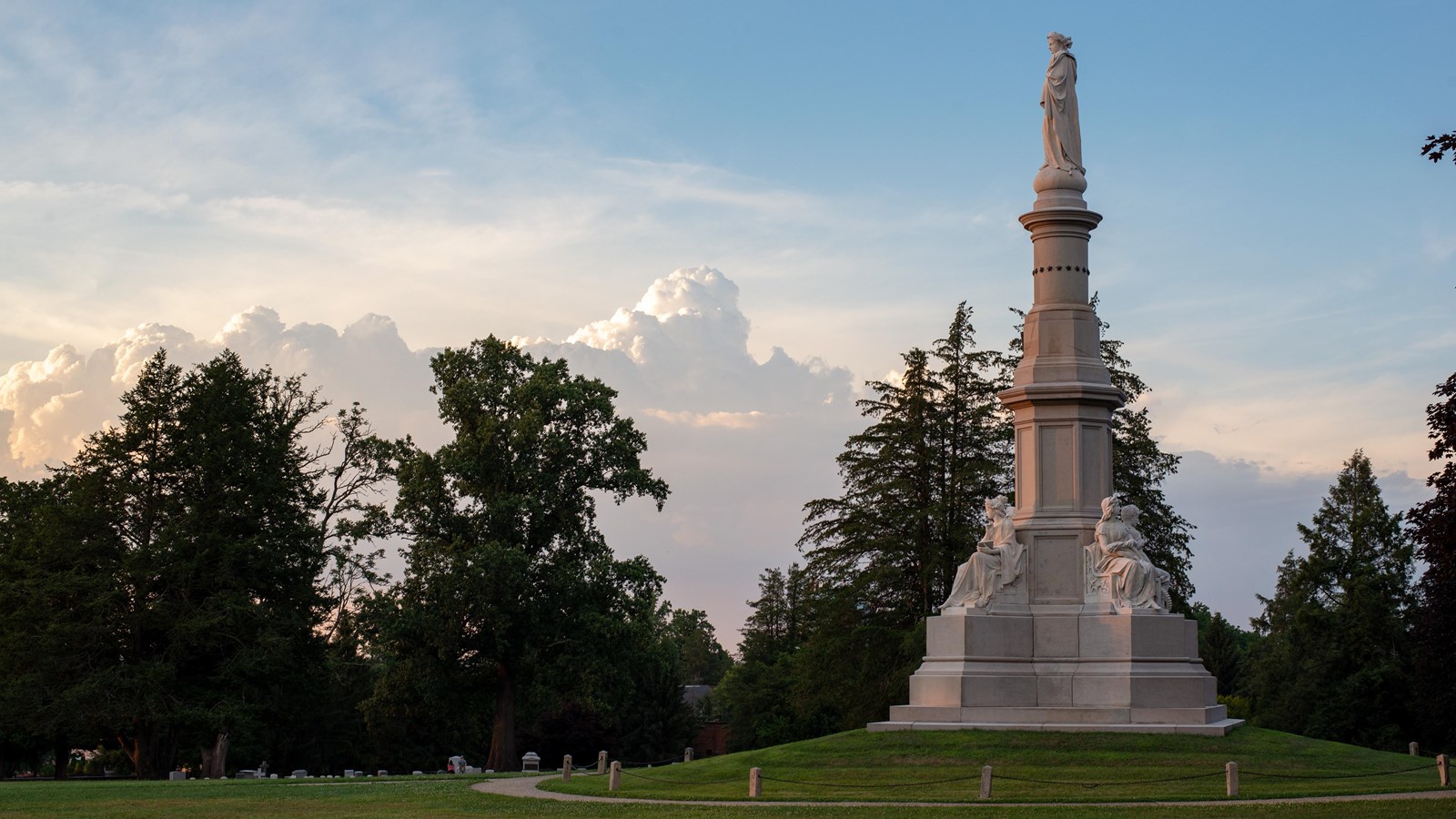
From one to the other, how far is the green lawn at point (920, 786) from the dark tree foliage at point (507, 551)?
1200 centimetres

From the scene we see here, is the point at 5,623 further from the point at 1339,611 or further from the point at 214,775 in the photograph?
the point at 1339,611

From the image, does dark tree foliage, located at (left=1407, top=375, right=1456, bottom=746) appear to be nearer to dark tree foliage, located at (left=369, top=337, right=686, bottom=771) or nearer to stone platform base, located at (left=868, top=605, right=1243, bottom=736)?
stone platform base, located at (left=868, top=605, right=1243, bottom=736)

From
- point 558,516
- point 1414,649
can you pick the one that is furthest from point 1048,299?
point 1414,649

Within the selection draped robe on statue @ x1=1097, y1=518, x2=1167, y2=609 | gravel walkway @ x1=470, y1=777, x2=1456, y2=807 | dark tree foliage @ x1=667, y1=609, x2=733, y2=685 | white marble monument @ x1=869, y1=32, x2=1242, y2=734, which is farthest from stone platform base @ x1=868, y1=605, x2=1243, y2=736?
dark tree foliage @ x1=667, y1=609, x2=733, y2=685

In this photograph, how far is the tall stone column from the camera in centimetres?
3331

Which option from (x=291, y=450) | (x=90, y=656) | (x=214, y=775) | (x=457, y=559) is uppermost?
(x=291, y=450)

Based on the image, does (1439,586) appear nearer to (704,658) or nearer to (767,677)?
(767,677)

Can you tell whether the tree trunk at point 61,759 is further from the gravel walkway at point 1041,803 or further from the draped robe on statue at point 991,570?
the draped robe on statue at point 991,570

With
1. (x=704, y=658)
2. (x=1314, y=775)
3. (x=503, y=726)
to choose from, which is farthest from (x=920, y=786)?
(x=704, y=658)

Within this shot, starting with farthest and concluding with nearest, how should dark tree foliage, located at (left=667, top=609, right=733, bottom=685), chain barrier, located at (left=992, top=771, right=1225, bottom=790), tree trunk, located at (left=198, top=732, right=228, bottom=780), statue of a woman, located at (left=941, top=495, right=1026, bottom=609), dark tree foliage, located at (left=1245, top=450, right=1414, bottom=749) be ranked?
dark tree foliage, located at (left=667, top=609, right=733, bottom=685) → dark tree foliage, located at (left=1245, top=450, right=1414, bottom=749) → tree trunk, located at (left=198, top=732, right=228, bottom=780) → statue of a woman, located at (left=941, top=495, right=1026, bottom=609) → chain barrier, located at (left=992, top=771, right=1225, bottom=790)

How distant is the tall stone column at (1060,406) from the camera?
1312 inches

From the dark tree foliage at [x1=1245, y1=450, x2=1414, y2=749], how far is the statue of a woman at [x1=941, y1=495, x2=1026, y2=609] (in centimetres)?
2534

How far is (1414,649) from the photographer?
5062cm

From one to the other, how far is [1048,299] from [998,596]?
23.9 feet
